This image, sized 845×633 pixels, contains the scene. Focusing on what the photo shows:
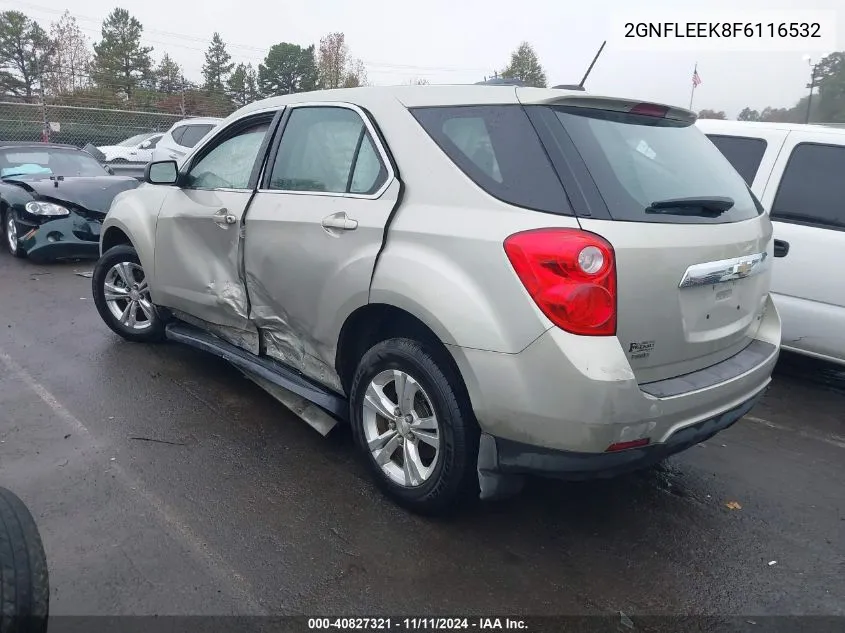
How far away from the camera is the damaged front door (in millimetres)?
3717

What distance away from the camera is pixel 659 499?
3.20 meters

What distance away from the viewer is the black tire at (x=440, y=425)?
262 cm

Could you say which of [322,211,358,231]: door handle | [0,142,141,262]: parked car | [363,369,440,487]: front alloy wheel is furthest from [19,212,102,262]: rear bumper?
[363,369,440,487]: front alloy wheel

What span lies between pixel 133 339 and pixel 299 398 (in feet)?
6.44

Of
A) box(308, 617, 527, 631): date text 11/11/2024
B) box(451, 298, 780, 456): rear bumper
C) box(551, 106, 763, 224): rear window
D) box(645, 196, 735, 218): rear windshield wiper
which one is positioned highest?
box(551, 106, 763, 224): rear window

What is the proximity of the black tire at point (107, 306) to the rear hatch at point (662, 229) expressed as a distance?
3.36 metres

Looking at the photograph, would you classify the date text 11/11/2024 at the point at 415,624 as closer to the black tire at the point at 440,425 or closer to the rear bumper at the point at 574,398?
the black tire at the point at 440,425

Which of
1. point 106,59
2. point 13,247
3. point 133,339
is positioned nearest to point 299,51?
point 106,59

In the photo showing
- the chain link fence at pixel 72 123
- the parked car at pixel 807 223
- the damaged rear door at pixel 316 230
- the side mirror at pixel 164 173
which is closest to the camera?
the damaged rear door at pixel 316 230

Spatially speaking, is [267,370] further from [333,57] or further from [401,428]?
[333,57]

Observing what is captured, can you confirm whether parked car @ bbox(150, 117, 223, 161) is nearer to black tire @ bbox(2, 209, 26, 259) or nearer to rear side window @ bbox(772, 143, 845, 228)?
black tire @ bbox(2, 209, 26, 259)

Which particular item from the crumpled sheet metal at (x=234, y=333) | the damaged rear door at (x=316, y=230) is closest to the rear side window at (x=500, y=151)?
the damaged rear door at (x=316, y=230)

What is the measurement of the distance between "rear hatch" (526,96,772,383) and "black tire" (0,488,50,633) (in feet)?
6.63

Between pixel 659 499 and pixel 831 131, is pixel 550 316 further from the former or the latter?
pixel 831 131
